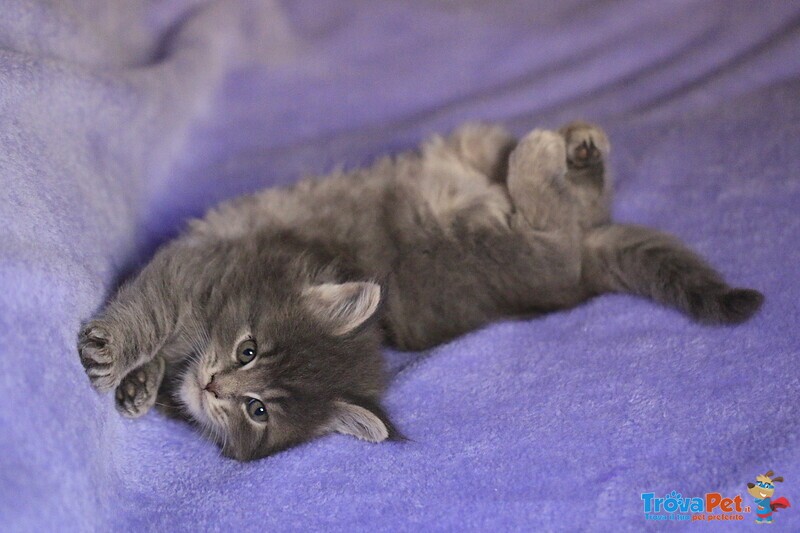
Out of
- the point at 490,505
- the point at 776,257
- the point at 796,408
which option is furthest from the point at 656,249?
the point at 490,505

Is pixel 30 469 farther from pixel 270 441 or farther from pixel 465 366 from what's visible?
pixel 465 366

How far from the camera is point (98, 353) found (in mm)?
1791

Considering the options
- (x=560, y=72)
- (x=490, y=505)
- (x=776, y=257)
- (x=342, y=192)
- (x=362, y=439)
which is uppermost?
(x=560, y=72)

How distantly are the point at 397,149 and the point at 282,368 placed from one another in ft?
4.65

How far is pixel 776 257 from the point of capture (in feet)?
7.82

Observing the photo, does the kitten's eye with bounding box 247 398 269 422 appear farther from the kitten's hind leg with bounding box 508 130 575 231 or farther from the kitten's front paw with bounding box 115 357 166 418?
the kitten's hind leg with bounding box 508 130 575 231

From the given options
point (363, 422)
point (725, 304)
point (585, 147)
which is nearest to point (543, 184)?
point (585, 147)

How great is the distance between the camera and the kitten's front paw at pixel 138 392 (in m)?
1.99

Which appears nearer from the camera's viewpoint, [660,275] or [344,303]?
[344,303]

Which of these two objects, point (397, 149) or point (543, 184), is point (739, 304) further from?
point (397, 149)

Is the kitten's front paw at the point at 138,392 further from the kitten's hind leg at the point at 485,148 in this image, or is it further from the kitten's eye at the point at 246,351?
the kitten's hind leg at the point at 485,148

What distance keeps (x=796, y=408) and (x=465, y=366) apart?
885 mm

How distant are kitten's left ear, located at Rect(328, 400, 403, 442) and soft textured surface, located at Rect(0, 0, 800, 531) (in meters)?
0.05

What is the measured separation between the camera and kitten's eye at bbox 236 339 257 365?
205cm
